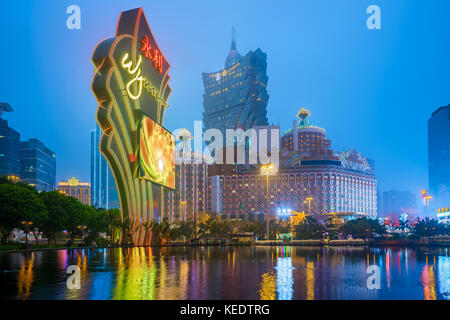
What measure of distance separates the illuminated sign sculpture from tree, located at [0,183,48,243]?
559 inches

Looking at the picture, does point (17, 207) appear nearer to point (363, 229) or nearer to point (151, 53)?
point (151, 53)

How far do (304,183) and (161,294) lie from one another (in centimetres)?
17928

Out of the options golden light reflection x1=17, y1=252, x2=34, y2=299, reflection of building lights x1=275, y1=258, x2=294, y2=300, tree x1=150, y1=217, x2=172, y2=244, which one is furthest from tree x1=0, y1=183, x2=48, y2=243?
reflection of building lights x1=275, y1=258, x2=294, y2=300

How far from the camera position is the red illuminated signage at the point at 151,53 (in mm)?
77156

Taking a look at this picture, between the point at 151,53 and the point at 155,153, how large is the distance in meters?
20.5

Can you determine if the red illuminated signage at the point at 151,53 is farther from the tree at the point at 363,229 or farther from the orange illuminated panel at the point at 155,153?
the tree at the point at 363,229

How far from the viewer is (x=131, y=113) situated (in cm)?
7100

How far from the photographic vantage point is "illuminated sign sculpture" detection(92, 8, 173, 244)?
65938 mm

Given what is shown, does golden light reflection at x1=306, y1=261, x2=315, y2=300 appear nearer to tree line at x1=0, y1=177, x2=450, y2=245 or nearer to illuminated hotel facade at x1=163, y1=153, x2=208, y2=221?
tree line at x1=0, y1=177, x2=450, y2=245

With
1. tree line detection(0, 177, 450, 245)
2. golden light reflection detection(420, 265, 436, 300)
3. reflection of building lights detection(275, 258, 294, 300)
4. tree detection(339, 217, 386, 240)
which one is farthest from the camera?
tree detection(339, 217, 386, 240)

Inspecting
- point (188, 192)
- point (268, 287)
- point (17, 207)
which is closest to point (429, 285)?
point (268, 287)

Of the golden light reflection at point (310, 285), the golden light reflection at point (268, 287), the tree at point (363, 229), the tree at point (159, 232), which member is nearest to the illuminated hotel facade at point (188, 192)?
the tree at point (363, 229)

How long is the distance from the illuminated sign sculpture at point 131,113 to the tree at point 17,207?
1420 cm
